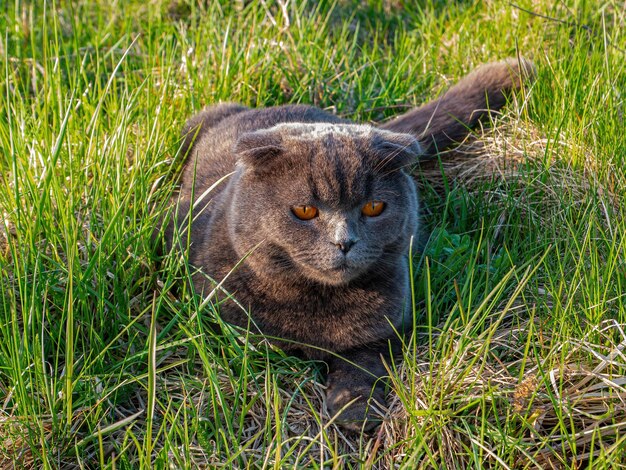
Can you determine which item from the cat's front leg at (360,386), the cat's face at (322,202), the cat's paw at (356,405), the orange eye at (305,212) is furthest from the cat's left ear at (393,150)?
→ the cat's paw at (356,405)

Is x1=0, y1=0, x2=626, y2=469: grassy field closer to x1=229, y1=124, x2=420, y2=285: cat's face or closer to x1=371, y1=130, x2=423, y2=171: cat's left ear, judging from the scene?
x1=229, y1=124, x2=420, y2=285: cat's face

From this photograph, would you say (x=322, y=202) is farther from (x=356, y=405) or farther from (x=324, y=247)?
(x=356, y=405)

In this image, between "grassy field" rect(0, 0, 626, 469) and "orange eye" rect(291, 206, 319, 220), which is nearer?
"grassy field" rect(0, 0, 626, 469)

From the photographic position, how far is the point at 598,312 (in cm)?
224

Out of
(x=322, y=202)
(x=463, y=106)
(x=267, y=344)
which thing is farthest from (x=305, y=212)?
(x=463, y=106)

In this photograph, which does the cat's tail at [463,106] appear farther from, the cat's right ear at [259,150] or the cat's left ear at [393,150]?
the cat's right ear at [259,150]

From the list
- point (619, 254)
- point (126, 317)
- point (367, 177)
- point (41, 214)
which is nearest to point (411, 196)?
point (367, 177)

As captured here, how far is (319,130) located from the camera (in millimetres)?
2559

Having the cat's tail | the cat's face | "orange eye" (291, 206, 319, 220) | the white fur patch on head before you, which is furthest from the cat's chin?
the cat's tail

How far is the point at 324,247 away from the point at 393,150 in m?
0.42

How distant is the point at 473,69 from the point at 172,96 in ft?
5.04

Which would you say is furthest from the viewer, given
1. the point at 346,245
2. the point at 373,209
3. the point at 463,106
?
the point at 463,106

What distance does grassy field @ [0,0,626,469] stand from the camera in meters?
2.09

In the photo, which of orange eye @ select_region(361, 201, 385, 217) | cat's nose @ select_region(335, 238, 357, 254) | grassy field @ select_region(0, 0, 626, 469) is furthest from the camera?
orange eye @ select_region(361, 201, 385, 217)
